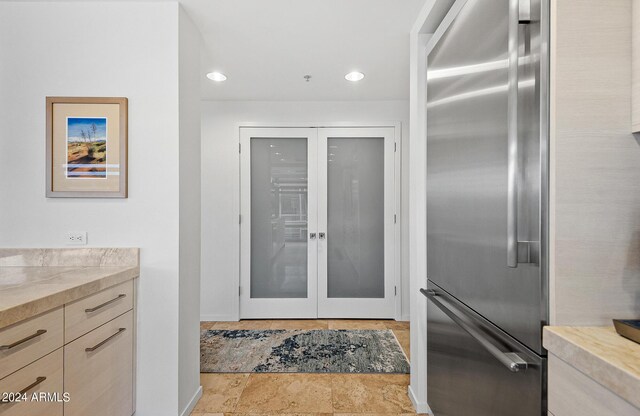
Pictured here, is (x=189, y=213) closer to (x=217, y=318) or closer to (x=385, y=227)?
(x=217, y=318)

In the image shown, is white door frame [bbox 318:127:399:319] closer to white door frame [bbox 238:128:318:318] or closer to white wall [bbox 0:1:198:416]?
white door frame [bbox 238:128:318:318]

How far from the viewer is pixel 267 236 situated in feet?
12.8

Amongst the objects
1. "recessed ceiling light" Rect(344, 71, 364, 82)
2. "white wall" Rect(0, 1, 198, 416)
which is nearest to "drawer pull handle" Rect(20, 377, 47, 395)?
"white wall" Rect(0, 1, 198, 416)

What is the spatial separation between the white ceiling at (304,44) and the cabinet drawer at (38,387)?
1.98 m

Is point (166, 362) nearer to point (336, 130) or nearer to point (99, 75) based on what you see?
point (99, 75)

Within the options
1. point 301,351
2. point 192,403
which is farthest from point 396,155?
point 192,403

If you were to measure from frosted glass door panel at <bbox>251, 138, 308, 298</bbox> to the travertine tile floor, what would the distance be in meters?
1.37

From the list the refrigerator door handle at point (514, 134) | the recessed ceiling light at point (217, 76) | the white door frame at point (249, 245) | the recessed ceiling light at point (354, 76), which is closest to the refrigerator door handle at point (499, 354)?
the refrigerator door handle at point (514, 134)

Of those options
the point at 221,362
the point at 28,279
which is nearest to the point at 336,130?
the point at 221,362

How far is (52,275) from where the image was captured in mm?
1698

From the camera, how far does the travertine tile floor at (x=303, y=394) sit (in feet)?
7.00

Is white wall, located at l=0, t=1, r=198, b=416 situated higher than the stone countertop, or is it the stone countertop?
white wall, located at l=0, t=1, r=198, b=416

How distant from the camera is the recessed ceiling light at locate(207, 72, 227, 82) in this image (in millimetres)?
3049

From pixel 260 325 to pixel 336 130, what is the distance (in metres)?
2.39
